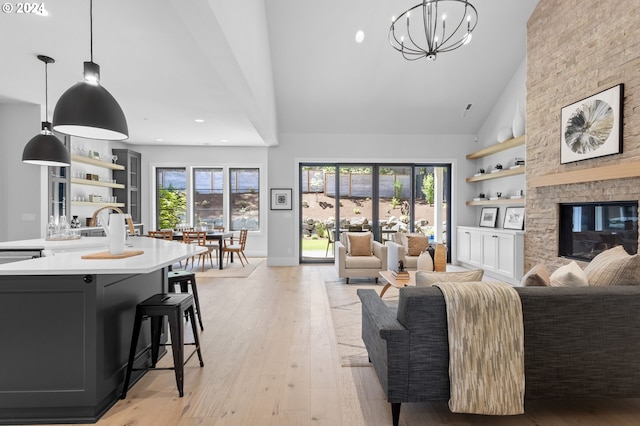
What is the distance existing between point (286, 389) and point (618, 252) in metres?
2.55

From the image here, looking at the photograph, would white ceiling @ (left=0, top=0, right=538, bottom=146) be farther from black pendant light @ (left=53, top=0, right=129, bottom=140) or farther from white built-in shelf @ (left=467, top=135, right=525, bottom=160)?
black pendant light @ (left=53, top=0, right=129, bottom=140)

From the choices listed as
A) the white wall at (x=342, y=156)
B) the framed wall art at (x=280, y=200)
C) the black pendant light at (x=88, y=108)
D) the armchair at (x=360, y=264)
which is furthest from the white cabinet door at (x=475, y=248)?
the black pendant light at (x=88, y=108)

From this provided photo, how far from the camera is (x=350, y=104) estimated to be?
22.8 ft

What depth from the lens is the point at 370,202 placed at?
307 inches

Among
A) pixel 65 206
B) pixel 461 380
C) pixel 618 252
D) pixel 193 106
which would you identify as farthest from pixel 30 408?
pixel 65 206

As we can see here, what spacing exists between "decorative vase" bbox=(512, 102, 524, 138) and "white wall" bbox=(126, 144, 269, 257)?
227 inches

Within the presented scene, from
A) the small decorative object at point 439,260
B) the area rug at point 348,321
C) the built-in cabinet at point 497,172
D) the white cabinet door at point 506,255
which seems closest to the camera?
the area rug at point 348,321

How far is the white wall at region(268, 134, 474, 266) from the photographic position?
756 cm

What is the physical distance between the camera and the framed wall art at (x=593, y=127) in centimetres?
385

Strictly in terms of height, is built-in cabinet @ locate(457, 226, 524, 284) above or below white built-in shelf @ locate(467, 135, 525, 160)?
below

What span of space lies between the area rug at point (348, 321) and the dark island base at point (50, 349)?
1.74m

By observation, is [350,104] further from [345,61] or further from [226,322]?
[226,322]

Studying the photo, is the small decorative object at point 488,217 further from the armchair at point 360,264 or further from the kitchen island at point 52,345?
the kitchen island at point 52,345

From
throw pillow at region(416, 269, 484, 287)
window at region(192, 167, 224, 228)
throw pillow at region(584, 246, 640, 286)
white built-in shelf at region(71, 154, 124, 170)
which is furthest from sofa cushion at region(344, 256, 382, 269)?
white built-in shelf at region(71, 154, 124, 170)
